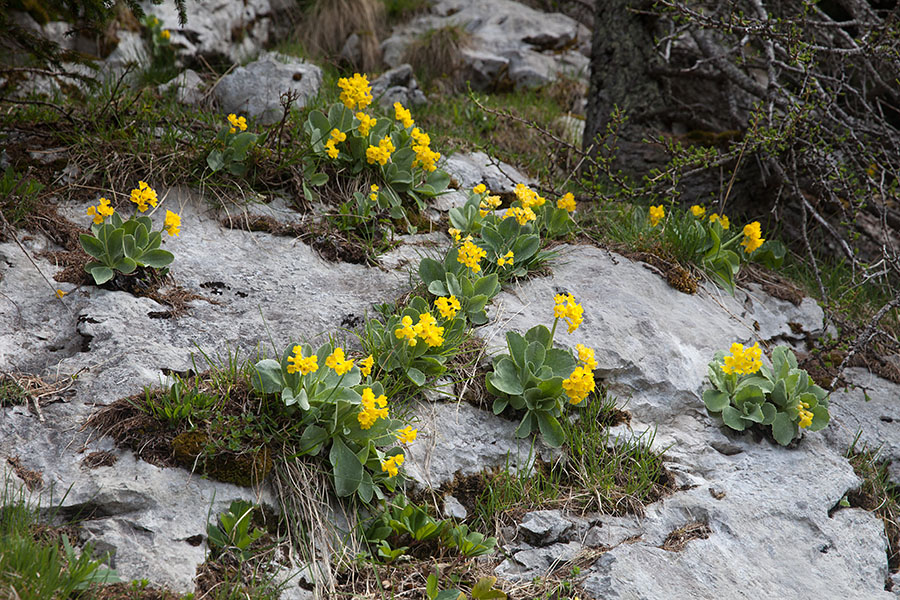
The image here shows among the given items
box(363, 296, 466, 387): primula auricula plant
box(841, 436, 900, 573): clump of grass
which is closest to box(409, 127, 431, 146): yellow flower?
box(363, 296, 466, 387): primula auricula plant

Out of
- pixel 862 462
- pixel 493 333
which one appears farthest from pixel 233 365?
pixel 862 462

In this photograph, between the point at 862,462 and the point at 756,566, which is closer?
the point at 756,566

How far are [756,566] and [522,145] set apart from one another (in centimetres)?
376

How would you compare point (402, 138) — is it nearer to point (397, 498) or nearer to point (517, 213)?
point (517, 213)

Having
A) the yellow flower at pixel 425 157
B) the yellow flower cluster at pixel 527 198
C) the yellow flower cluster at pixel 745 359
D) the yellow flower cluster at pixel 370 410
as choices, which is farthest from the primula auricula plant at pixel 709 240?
the yellow flower cluster at pixel 370 410

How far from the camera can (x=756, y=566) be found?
287 cm

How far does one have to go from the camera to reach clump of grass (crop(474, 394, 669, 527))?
2.96 meters

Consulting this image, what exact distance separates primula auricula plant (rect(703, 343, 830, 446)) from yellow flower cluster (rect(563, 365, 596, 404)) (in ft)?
2.68

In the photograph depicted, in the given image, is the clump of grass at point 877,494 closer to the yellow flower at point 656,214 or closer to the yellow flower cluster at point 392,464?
the yellow flower at point 656,214

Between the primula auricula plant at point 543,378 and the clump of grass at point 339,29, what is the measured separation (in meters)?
5.30

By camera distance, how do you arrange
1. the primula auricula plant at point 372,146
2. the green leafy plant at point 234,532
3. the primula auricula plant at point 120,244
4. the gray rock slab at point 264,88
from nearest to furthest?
the green leafy plant at point 234,532, the primula auricula plant at point 120,244, the primula auricula plant at point 372,146, the gray rock slab at point 264,88

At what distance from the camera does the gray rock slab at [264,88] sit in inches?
197

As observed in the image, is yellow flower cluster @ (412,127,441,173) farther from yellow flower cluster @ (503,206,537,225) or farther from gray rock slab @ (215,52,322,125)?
gray rock slab @ (215,52,322,125)

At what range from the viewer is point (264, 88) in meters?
5.21
